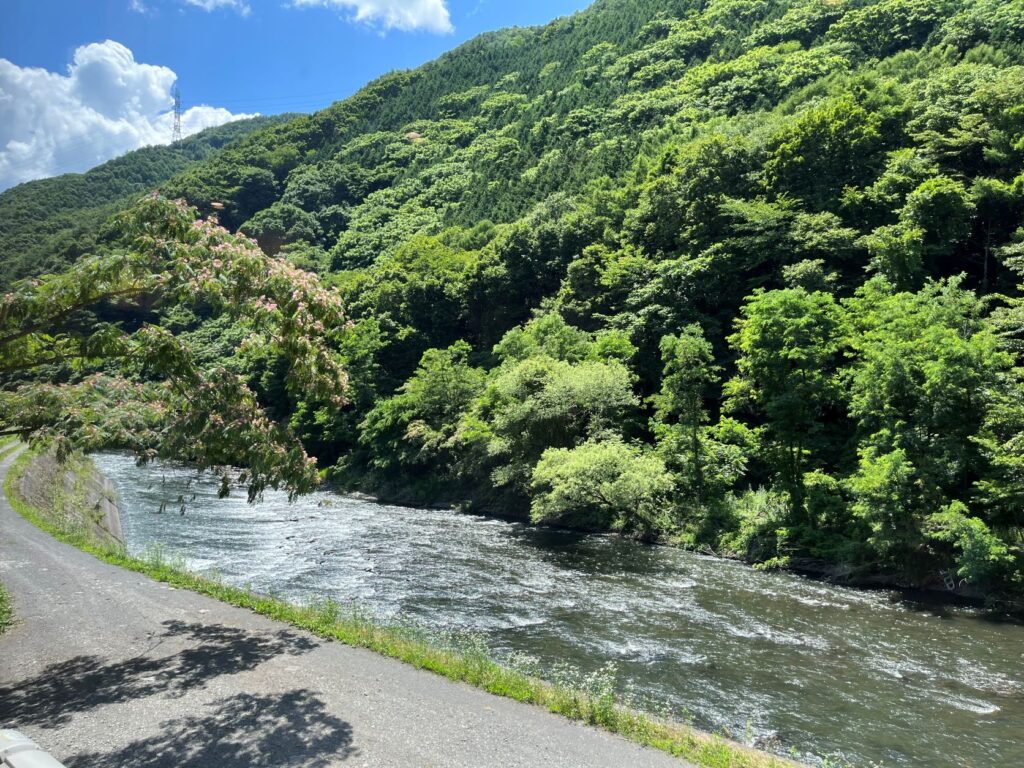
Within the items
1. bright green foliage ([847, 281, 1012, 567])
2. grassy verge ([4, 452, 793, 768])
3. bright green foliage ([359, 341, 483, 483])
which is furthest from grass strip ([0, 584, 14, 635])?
bright green foliage ([359, 341, 483, 483])

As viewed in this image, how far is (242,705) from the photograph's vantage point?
27.6 feet

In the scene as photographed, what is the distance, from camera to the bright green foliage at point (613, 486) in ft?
97.5

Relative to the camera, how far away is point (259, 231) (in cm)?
12294

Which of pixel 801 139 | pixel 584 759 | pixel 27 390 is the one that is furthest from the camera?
pixel 801 139

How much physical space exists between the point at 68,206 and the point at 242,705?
171 metres

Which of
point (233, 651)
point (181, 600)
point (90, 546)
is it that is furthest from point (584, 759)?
point (90, 546)

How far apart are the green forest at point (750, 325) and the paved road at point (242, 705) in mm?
4351

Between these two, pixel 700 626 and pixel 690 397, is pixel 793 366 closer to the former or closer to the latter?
pixel 690 397

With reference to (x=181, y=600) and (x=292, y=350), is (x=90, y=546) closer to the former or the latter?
(x=181, y=600)

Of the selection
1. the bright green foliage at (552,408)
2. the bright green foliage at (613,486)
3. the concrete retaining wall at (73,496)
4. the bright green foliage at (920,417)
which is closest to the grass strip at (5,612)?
the concrete retaining wall at (73,496)

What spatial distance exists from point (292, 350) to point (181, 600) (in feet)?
25.3

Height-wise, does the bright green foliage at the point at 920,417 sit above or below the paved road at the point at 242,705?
above

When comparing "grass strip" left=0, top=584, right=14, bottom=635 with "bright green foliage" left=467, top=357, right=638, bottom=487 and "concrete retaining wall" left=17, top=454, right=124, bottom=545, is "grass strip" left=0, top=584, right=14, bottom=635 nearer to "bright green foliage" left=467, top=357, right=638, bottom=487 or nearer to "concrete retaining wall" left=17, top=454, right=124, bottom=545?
"concrete retaining wall" left=17, top=454, right=124, bottom=545

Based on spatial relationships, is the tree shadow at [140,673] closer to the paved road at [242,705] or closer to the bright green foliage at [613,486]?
the paved road at [242,705]
